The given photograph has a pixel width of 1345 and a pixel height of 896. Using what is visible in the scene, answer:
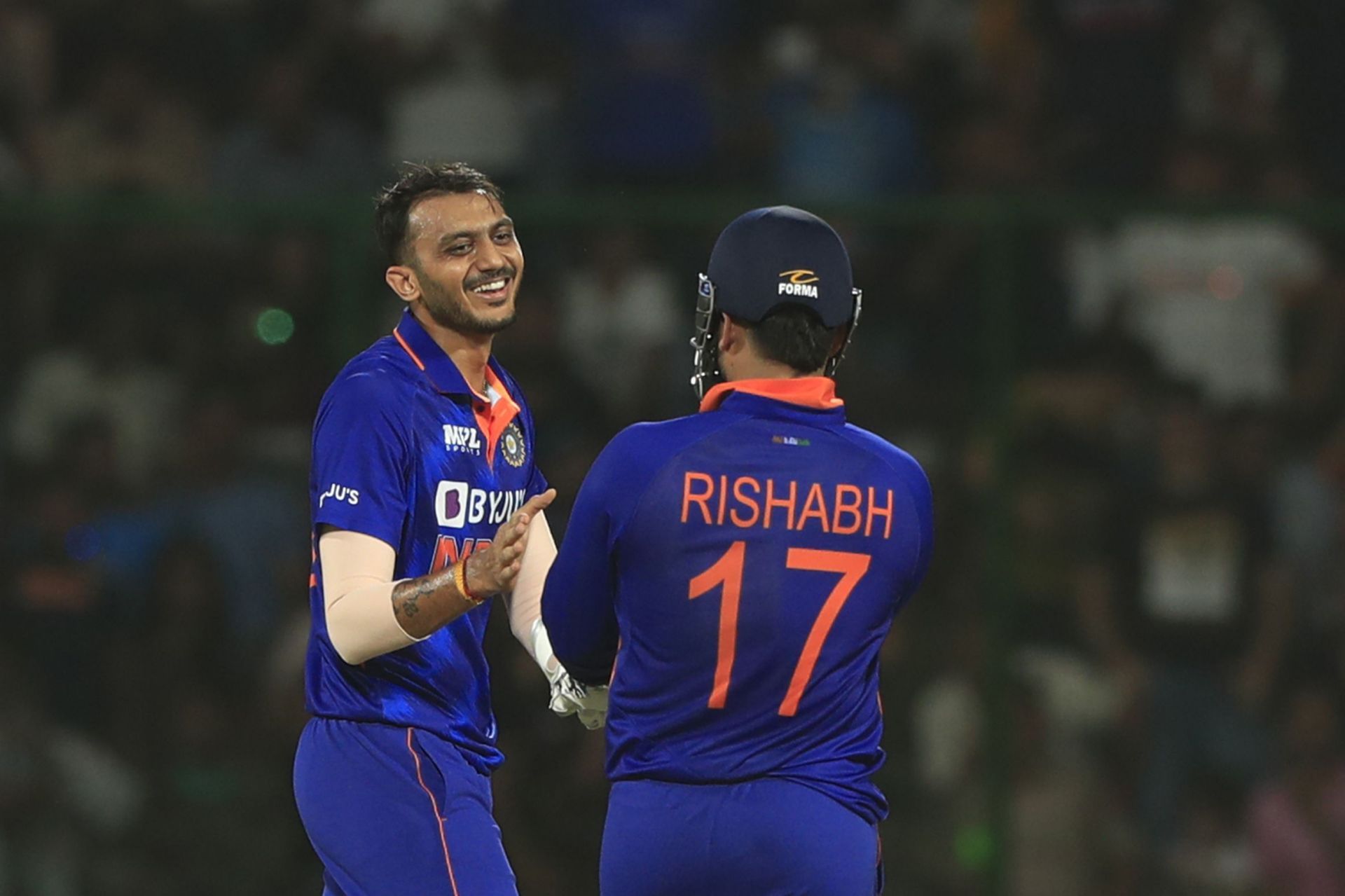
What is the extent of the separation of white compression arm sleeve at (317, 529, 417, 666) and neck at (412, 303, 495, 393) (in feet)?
1.67

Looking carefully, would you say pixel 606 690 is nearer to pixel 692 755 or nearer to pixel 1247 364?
pixel 692 755

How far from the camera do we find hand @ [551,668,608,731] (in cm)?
400

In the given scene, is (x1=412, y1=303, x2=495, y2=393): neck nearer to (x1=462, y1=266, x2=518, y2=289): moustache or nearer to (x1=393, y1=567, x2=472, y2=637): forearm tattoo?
(x1=462, y1=266, x2=518, y2=289): moustache

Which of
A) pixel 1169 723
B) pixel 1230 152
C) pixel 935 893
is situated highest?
pixel 1230 152

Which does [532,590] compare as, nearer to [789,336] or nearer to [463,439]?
[463,439]

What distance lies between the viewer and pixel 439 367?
162 inches

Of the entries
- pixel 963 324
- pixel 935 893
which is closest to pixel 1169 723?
pixel 935 893

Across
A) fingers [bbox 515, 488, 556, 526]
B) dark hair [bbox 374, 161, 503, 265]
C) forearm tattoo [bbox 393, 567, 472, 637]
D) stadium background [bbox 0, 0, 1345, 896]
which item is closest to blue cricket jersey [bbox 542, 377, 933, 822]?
fingers [bbox 515, 488, 556, 526]

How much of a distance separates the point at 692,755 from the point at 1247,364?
4603 mm

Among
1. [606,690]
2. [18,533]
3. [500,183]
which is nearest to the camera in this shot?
[606,690]

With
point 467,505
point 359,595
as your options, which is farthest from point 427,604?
point 467,505

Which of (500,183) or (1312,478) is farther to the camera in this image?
(500,183)

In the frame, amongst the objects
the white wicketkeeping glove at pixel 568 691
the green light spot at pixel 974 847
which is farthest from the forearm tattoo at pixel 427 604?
the green light spot at pixel 974 847

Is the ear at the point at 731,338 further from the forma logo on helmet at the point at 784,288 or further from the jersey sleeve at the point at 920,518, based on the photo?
the jersey sleeve at the point at 920,518
